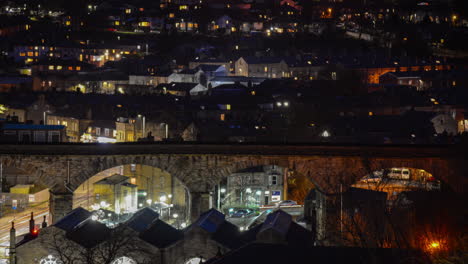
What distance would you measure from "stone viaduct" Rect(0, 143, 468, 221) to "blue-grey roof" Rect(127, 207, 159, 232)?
11.5ft

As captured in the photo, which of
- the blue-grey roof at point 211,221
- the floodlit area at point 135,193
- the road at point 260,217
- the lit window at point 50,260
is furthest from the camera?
the floodlit area at point 135,193

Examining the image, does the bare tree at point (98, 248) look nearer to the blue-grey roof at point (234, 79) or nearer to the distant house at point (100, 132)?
the distant house at point (100, 132)

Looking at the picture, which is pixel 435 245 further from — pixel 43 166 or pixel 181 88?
pixel 181 88

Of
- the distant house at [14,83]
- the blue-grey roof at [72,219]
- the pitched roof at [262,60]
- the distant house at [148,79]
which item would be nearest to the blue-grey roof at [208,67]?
the distant house at [148,79]

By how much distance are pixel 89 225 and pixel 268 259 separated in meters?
9.98

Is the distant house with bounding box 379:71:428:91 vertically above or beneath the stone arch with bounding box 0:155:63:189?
above

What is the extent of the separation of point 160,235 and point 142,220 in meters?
1.84

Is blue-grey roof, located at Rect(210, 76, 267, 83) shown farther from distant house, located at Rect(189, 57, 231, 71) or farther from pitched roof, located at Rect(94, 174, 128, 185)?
pitched roof, located at Rect(94, 174, 128, 185)

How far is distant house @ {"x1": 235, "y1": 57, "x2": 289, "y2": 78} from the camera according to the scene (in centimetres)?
7750

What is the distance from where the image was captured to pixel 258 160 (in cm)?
3659

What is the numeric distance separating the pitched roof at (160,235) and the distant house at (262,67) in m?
47.6

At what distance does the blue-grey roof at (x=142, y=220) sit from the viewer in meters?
30.4

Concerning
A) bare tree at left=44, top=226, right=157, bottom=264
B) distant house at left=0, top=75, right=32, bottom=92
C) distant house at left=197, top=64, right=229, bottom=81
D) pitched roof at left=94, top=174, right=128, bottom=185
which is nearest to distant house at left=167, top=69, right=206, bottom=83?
distant house at left=197, top=64, right=229, bottom=81

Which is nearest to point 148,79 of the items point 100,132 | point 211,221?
point 100,132
